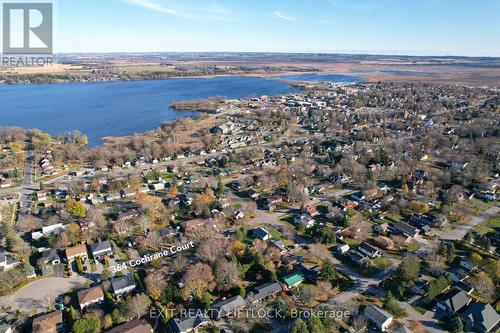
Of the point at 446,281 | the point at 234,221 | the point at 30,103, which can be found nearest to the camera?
the point at 446,281

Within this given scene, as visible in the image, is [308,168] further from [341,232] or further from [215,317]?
[215,317]

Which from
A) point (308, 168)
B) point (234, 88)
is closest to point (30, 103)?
point (234, 88)

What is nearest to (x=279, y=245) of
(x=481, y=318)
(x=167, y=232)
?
(x=167, y=232)

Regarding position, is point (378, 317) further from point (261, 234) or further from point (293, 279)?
point (261, 234)

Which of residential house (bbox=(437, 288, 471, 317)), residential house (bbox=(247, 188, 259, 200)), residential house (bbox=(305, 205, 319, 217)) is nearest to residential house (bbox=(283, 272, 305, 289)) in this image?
residential house (bbox=(437, 288, 471, 317))

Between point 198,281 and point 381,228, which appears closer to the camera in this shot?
point 198,281

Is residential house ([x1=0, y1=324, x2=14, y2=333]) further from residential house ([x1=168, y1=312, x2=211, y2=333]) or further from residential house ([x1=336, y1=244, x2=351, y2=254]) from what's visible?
residential house ([x1=336, y1=244, x2=351, y2=254])

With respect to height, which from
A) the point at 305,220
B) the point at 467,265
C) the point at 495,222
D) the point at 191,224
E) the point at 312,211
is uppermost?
the point at 495,222
